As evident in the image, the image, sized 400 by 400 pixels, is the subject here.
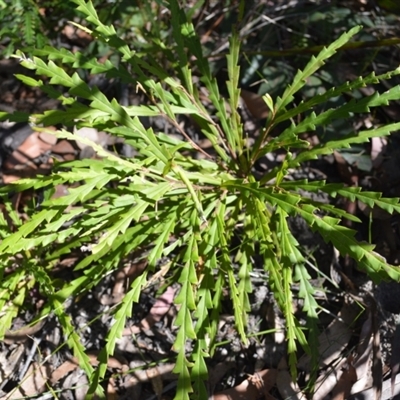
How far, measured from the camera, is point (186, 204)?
2014 millimetres

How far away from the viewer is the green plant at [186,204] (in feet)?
5.92

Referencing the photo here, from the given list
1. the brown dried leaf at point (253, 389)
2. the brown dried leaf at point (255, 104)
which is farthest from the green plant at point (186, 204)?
the brown dried leaf at point (255, 104)

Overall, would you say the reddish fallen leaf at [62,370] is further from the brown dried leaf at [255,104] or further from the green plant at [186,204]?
the brown dried leaf at [255,104]

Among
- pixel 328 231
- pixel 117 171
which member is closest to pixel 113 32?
pixel 117 171

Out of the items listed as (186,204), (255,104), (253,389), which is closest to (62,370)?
(253,389)

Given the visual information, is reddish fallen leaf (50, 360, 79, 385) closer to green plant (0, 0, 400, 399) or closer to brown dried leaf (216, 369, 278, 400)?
green plant (0, 0, 400, 399)

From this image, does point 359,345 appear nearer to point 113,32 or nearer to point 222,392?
point 222,392

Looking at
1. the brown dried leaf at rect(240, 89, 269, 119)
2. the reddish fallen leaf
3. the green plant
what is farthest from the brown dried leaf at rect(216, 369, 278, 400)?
the brown dried leaf at rect(240, 89, 269, 119)

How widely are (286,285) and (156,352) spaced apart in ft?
2.43

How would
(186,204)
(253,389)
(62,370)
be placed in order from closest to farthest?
(186,204), (253,389), (62,370)

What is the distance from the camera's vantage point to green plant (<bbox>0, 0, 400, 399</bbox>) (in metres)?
1.80

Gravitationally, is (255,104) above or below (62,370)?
above

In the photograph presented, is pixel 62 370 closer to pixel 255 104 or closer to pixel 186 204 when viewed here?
pixel 186 204

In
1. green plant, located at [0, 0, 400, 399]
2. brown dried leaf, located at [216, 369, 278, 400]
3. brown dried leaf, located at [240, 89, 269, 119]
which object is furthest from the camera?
brown dried leaf, located at [240, 89, 269, 119]
